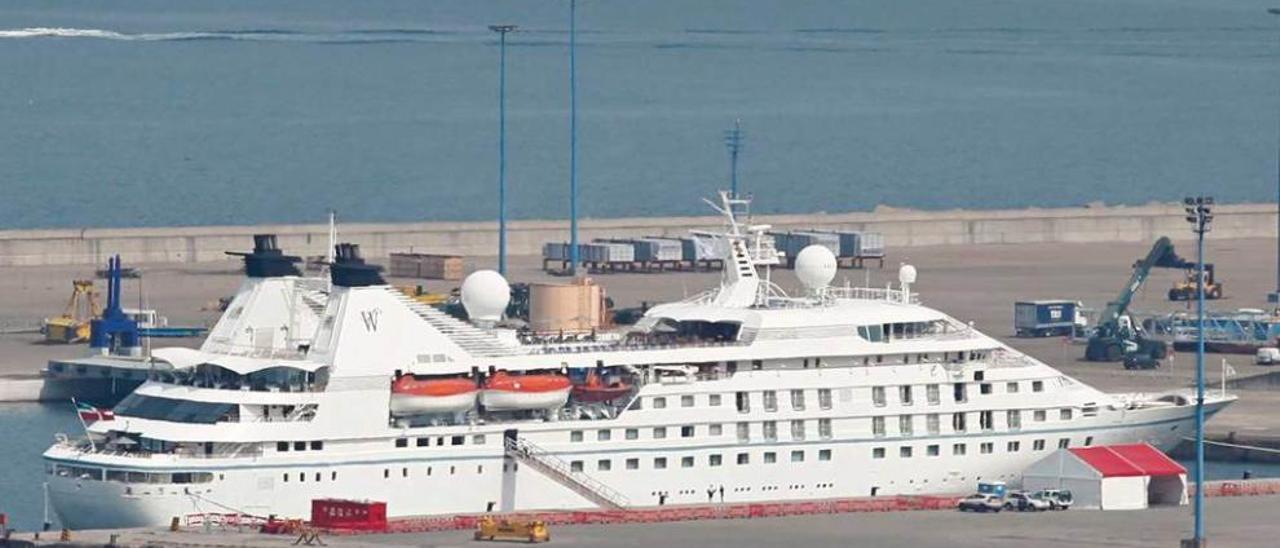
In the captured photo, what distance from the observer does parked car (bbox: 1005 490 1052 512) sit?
195 ft

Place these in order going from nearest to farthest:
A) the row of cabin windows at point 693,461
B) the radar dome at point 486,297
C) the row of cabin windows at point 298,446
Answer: the row of cabin windows at point 298,446 → the row of cabin windows at point 693,461 → the radar dome at point 486,297

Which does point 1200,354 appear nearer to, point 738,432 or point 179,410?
point 738,432

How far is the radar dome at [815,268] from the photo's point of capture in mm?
63500

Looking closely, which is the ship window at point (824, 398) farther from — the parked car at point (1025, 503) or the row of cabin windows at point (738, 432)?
the parked car at point (1025, 503)

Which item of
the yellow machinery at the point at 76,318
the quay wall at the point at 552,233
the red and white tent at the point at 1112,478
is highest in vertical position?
the quay wall at the point at 552,233

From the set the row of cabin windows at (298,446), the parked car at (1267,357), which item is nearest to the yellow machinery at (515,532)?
the row of cabin windows at (298,446)

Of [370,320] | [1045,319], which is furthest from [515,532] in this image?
[1045,319]

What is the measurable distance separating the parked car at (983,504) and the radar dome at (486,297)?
30.5 feet

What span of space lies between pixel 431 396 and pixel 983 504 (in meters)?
10.0

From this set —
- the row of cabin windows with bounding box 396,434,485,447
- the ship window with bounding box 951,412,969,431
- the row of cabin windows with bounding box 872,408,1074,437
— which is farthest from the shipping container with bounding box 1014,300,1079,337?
the row of cabin windows with bounding box 396,434,485,447

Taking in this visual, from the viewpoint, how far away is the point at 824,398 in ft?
201

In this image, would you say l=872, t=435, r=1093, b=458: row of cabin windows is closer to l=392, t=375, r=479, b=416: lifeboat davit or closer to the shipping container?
l=392, t=375, r=479, b=416: lifeboat davit

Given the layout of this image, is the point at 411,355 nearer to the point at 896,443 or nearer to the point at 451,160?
the point at 896,443

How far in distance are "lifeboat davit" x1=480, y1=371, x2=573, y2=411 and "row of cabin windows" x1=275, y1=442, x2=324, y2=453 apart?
3297 mm
